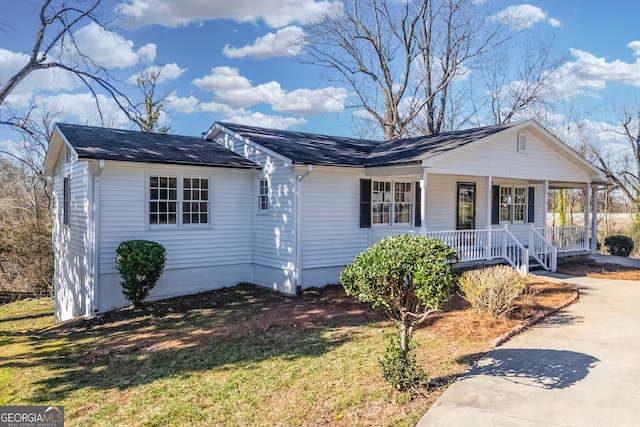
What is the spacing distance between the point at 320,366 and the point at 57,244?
454 inches

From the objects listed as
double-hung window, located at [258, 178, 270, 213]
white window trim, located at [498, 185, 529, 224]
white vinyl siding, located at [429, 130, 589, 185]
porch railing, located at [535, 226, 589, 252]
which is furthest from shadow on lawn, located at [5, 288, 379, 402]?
white window trim, located at [498, 185, 529, 224]

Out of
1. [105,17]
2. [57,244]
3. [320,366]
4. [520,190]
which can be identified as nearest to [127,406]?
[320,366]

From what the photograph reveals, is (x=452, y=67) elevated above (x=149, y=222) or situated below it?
above

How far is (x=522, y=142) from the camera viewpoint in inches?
547

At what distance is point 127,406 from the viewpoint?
Answer: 526cm

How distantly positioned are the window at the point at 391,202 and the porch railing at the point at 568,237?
179 inches

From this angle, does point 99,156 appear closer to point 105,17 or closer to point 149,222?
point 149,222

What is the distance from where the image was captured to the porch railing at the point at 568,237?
1489cm

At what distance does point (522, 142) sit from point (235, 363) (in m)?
11.2

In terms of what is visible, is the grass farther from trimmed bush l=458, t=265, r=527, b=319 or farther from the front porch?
the front porch

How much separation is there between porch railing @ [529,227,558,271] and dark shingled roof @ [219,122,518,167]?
3.44m

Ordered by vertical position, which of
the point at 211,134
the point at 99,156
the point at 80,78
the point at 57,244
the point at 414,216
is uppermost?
the point at 80,78

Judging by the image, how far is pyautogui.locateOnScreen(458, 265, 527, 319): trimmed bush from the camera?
793 cm

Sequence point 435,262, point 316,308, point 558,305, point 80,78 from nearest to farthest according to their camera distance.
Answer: point 435,262 < point 558,305 < point 316,308 < point 80,78
